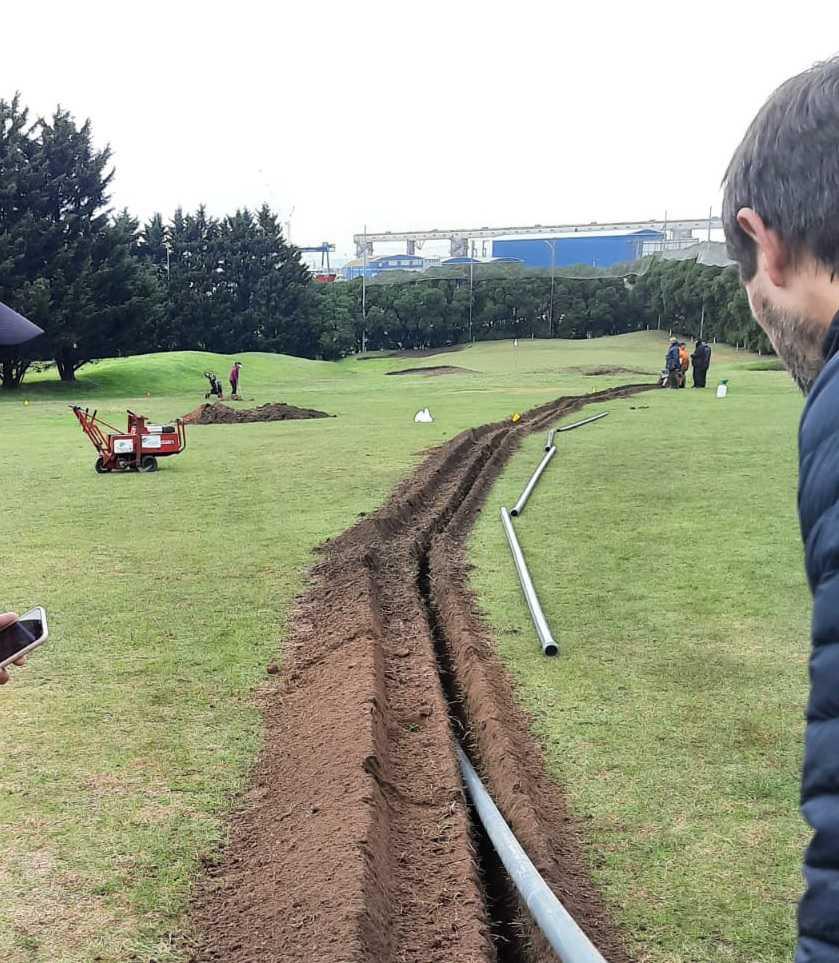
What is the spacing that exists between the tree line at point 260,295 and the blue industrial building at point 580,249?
7.61 meters

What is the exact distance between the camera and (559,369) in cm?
4028

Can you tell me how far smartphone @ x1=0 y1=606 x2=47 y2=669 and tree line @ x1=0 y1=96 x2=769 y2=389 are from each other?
33.8 meters

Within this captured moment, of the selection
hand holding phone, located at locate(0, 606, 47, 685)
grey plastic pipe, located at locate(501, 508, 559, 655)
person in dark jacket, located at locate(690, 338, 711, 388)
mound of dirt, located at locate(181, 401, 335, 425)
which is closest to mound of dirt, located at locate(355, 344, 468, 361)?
person in dark jacket, located at locate(690, 338, 711, 388)

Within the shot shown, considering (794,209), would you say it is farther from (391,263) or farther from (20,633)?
(391,263)

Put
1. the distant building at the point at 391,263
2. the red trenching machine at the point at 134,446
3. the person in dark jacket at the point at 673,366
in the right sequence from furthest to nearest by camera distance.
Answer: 1. the distant building at the point at 391,263
2. the person in dark jacket at the point at 673,366
3. the red trenching machine at the point at 134,446

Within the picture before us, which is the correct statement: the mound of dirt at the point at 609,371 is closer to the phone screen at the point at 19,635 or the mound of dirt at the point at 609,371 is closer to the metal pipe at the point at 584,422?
the metal pipe at the point at 584,422

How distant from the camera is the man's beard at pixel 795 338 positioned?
1.42 m

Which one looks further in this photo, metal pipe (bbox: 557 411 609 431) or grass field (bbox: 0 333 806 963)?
metal pipe (bbox: 557 411 609 431)

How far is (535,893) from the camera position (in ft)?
11.5

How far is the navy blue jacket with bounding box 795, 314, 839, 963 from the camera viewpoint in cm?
114

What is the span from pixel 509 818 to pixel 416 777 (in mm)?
596

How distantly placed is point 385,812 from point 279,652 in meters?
2.32

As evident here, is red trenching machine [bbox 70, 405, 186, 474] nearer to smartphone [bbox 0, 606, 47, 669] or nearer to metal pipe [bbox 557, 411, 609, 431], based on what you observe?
metal pipe [bbox 557, 411, 609, 431]

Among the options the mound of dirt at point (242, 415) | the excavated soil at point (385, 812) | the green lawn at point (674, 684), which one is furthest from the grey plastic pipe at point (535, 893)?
the mound of dirt at point (242, 415)
